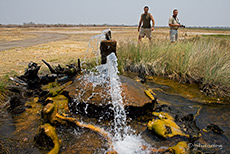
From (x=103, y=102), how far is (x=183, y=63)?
12.7 ft

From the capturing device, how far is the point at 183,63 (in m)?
5.61

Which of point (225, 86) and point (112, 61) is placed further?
point (225, 86)

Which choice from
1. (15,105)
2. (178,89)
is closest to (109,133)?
(15,105)

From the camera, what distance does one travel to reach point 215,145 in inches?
100.0

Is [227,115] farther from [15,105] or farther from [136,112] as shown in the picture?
[15,105]

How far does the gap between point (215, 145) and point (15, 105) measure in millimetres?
3696

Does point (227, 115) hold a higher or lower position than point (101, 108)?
lower

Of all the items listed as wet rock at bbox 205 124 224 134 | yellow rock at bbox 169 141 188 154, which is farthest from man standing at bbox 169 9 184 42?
yellow rock at bbox 169 141 188 154

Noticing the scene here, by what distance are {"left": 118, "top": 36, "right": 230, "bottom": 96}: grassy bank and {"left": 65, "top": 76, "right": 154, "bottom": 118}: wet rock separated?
2.69 m

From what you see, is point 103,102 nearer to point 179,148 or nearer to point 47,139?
point 47,139

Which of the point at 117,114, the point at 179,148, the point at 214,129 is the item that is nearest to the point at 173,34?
the point at 214,129

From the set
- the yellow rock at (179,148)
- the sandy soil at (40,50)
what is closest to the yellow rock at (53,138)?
the yellow rock at (179,148)

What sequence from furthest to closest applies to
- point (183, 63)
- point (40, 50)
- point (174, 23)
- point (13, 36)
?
point (13, 36), point (40, 50), point (174, 23), point (183, 63)

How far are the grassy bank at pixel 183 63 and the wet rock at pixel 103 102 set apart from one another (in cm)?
269
